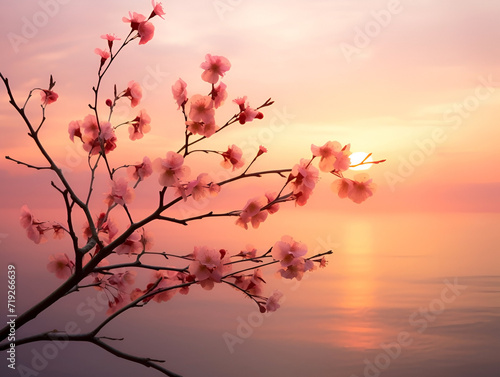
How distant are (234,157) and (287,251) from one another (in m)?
0.35

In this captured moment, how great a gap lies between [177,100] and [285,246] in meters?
0.56

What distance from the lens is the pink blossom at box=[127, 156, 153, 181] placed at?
1.76m

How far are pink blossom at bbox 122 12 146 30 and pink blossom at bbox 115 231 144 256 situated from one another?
0.69 m

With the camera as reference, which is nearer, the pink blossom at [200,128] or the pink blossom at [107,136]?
the pink blossom at [200,128]

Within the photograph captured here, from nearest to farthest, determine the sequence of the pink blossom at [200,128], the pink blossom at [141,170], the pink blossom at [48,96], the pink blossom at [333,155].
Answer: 1. the pink blossom at [333,155]
2. the pink blossom at [200,128]
3. the pink blossom at [141,170]
4. the pink blossom at [48,96]

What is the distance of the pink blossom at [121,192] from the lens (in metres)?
1.63

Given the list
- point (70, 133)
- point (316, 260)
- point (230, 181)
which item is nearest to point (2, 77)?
point (70, 133)

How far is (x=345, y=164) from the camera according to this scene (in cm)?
157

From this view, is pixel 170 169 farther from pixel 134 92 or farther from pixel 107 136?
pixel 134 92

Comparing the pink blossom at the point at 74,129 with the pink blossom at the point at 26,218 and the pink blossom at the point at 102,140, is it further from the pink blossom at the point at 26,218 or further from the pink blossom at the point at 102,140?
the pink blossom at the point at 26,218

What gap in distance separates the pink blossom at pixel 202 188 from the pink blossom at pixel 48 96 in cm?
66

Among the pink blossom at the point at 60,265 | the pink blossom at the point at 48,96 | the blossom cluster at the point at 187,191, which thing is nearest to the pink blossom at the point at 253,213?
the blossom cluster at the point at 187,191

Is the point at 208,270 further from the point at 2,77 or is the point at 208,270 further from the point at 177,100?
the point at 2,77

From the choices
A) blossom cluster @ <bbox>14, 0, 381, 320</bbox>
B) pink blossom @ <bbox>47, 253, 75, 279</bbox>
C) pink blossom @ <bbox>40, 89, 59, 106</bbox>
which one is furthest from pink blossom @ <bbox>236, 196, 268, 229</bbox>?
pink blossom @ <bbox>40, 89, 59, 106</bbox>
